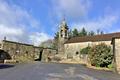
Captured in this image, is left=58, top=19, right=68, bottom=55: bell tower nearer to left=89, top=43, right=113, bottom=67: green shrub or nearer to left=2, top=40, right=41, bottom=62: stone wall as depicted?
left=2, top=40, right=41, bottom=62: stone wall

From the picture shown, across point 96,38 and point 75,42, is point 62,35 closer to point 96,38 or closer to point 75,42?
point 75,42

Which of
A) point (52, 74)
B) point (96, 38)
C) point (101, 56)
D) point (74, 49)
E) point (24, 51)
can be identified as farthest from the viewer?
point (74, 49)

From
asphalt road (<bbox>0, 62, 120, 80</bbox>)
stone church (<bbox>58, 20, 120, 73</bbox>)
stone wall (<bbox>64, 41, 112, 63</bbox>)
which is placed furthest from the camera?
stone wall (<bbox>64, 41, 112, 63</bbox>)

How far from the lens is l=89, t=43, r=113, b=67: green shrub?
34.5 meters

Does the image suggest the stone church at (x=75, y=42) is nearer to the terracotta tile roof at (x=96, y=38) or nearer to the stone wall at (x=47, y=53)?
the terracotta tile roof at (x=96, y=38)

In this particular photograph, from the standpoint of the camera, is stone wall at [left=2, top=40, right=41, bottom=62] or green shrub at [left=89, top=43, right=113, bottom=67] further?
stone wall at [left=2, top=40, right=41, bottom=62]

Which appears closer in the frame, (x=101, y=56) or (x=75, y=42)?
(x=101, y=56)

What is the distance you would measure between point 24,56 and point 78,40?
14715 mm

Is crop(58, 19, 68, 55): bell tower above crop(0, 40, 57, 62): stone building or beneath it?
above

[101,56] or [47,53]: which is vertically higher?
[47,53]

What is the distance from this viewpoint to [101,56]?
115 feet

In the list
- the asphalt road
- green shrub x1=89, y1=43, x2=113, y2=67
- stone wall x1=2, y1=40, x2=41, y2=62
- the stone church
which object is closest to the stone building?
stone wall x1=2, y1=40, x2=41, y2=62

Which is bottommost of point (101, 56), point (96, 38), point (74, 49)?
point (101, 56)

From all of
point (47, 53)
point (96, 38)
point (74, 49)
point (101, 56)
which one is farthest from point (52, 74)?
point (47, 53)
